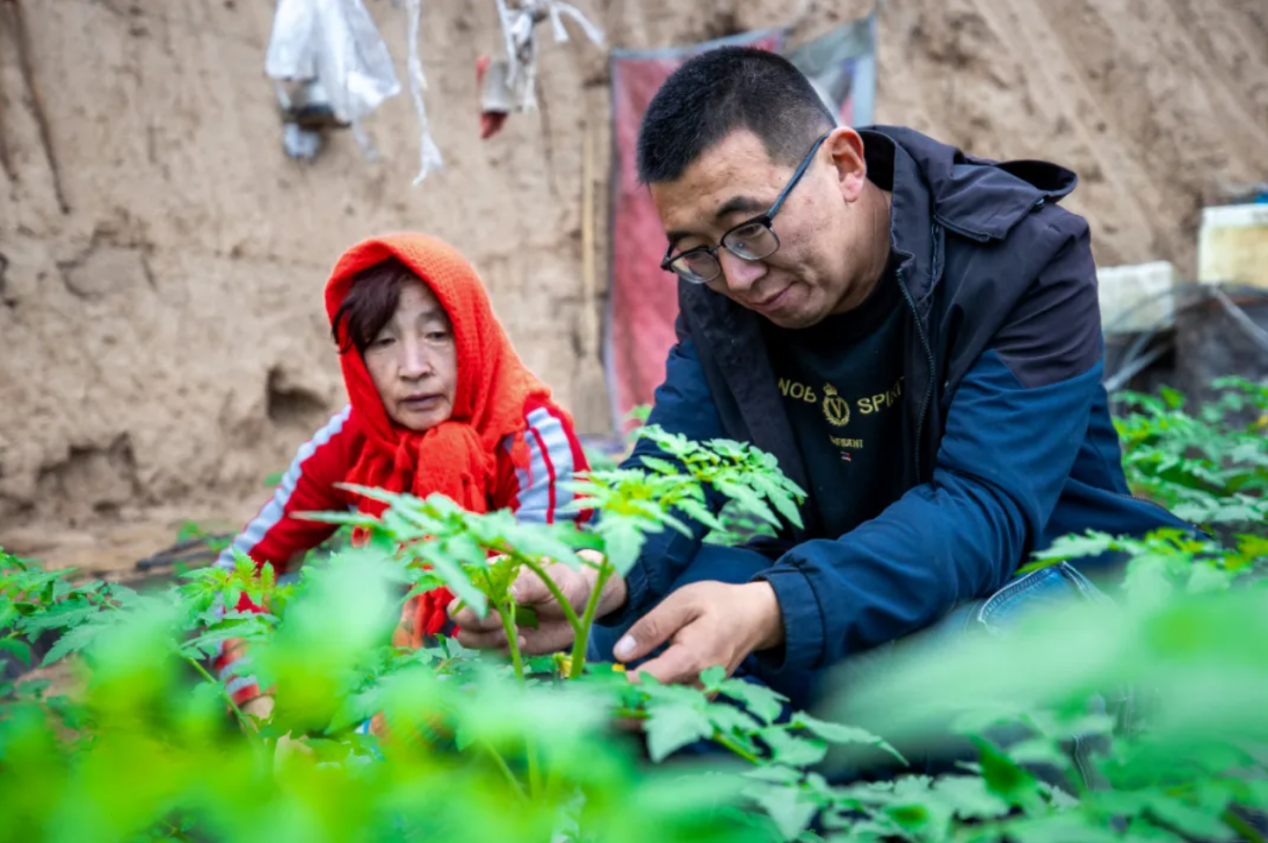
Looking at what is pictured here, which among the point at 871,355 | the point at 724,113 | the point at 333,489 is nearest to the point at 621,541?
the point at 724,113

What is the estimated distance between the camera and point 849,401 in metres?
Result: 2.31

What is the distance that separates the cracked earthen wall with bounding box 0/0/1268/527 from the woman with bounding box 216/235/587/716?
2485 mm

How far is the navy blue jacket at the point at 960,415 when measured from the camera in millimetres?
1627

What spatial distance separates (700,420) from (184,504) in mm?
3572

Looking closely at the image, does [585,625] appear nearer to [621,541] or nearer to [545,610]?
[621,541]

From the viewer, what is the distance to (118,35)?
4.88 meters

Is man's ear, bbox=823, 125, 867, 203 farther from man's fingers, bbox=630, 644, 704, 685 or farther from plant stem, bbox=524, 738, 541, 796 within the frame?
plant stem, bbox=524, 738, 541, 796

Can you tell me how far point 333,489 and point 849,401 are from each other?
1466 millimetres

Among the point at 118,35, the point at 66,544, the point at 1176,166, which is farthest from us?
the point at 1176,166

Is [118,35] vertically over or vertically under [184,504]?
over

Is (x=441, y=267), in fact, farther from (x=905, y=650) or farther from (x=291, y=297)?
(x=291, y=297)

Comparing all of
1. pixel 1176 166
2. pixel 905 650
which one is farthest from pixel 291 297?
pixel 1176 166

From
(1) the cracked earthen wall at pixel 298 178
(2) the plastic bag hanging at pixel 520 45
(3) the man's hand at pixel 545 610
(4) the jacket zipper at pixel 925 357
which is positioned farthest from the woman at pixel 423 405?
(2) the plastic bag hanging at pixel 520 45

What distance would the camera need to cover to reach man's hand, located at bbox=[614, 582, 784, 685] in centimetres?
138
